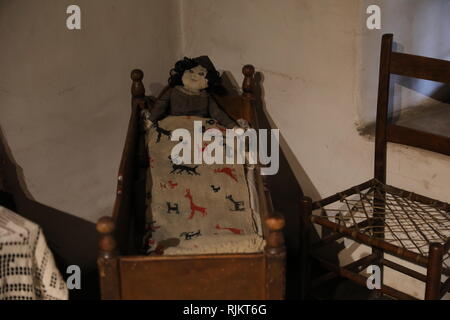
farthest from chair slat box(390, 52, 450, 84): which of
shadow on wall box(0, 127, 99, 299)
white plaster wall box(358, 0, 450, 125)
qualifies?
shadow on wall box(0, 127, 99, 299)

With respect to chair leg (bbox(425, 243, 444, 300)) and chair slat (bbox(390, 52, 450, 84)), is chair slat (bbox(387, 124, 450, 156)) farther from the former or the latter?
chair leg (bbox(425, 243, 444, 300))

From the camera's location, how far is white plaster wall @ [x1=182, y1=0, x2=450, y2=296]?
2355 mm

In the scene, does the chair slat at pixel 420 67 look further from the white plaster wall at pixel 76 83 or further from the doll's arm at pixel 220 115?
the white plaster wall at pixel 76 83

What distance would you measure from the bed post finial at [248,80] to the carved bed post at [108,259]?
3.75ft

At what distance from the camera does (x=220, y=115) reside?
252 cm

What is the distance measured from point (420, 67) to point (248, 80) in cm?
72

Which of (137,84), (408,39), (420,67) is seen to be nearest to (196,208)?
(137,84)

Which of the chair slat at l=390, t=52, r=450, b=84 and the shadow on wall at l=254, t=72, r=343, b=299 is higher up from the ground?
the chair slat at l=390, t=52, r=450, b=84

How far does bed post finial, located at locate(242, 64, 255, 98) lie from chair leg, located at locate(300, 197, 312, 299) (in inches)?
21.2

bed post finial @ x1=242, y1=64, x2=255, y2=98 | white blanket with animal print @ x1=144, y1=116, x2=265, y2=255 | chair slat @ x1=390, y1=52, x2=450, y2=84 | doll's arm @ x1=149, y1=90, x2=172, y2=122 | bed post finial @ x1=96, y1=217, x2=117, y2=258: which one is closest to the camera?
bed post finial @ x1=96, y1=217, x2=117, y2=258

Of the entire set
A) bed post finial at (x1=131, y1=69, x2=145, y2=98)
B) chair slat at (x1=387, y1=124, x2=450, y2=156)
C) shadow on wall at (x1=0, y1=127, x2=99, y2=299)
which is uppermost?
bed post finial at (x1=131, y1=69, x2=145, y2=98)

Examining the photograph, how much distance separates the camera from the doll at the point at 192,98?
8.21 feet

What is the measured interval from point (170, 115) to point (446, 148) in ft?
3.57

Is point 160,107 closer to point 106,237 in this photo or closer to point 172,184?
point 172,184
